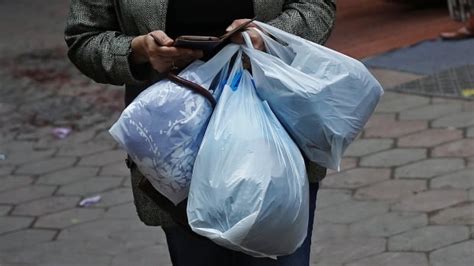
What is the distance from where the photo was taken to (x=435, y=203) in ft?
16.9

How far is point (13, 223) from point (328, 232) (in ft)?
5.62

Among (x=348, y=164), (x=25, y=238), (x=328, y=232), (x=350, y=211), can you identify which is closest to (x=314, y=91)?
(x=328, y=232)

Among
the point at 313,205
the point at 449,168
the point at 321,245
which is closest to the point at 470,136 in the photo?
the point at 449,168

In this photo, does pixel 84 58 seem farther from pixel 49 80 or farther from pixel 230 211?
pixel 49 80

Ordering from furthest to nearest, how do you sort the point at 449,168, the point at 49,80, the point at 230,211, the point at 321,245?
the point at 49,80 → the point at 449,168 → the point at 321,245 → the point at 230,211

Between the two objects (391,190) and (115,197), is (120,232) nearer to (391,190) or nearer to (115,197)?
(115,197)

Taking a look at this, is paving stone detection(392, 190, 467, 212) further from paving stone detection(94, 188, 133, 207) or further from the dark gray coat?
the dark gray coat

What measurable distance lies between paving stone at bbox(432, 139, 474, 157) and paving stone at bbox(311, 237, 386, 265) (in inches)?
43.6

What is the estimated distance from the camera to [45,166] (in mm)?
6477

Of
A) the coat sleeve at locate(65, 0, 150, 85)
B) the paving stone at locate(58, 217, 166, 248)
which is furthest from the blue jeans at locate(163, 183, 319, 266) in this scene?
the paving stone at locate(58, 217, 166, 248)

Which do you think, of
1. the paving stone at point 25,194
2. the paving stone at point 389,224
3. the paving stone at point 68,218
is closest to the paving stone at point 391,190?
the paving stone at point 389,224

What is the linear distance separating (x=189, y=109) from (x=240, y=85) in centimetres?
16

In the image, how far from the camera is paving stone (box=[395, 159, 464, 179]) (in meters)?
5.53

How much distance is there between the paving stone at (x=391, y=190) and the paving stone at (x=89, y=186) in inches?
56.7
